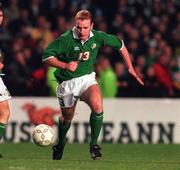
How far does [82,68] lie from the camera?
1266 cm

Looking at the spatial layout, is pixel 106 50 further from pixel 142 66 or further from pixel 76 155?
pixel 76 155

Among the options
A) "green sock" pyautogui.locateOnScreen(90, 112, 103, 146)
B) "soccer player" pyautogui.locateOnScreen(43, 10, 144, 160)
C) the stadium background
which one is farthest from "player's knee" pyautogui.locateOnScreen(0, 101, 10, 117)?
the stadium background

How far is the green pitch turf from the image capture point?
11344 millimetres

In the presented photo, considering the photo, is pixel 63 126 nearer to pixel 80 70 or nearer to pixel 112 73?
pixel 80 70

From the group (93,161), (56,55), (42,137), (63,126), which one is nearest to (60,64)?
(56,55)

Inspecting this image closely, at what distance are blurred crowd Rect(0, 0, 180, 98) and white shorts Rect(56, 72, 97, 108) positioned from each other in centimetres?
641

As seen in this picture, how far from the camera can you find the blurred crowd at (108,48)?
2038 centimetres

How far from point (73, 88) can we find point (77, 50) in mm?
543

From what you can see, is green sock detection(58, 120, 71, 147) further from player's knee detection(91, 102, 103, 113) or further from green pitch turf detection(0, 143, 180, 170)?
player's knee detection(91, 102, 103, 113)

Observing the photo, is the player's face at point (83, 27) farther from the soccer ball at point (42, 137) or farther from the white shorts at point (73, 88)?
the soccer ball at point (42, 137)

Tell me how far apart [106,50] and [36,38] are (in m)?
1.73

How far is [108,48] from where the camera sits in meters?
21.6

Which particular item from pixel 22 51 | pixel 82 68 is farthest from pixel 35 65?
pixel 82 68

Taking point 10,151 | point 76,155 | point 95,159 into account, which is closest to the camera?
point 95,159
